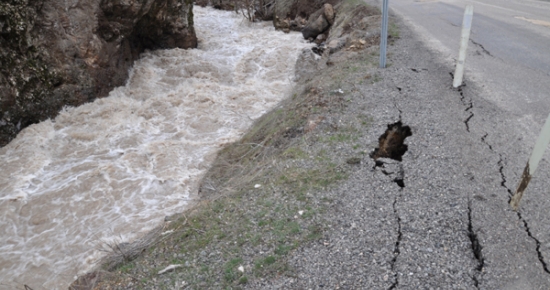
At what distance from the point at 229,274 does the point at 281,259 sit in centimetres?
50

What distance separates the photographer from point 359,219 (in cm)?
398

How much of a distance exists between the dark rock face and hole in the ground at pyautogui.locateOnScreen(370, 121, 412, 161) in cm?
819

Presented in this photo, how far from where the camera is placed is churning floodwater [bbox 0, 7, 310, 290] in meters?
5.93

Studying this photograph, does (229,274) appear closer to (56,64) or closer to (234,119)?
(234,119)

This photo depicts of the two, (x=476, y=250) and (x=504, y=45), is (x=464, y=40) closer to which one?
(x=504, y=45)

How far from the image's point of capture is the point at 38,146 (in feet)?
28.5

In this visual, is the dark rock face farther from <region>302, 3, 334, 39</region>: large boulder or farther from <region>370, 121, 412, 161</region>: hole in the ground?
<region>370, 121, 412, 161</region>: hole in the ground

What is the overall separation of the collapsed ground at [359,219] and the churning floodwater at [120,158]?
4.54 ft

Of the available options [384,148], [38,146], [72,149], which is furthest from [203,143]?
[384,148]

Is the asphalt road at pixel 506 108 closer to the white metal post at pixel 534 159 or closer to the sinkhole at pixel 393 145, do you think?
the white metal post at pixel 534 159

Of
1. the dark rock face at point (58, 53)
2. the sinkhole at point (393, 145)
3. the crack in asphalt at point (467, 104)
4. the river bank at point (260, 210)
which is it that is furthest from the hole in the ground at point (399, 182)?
the dark rock face at point (58, 53)

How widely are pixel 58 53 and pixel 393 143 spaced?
29.2 ft

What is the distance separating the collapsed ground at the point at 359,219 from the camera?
335 centimetres

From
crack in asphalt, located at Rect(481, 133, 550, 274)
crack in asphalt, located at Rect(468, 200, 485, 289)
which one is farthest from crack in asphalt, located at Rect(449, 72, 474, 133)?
crack in asphalt, located at Rect(468, 200, 485, 289)
